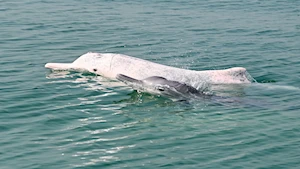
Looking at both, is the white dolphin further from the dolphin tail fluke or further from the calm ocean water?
the dolphin tail fluke

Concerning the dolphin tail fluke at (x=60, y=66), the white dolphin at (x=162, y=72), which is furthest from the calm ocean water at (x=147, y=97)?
the white dolphin at (x=162, y=72)

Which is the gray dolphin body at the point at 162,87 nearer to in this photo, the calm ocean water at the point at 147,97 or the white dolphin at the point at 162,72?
the calm ocean water at the point at 147,97

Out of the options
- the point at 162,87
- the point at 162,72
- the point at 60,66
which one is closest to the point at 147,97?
the point at 162,87

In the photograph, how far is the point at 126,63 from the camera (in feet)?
69.8

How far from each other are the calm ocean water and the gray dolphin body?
0.26 m

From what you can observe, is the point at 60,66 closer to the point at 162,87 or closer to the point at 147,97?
the point at 147,97

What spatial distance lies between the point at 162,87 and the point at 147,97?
1.68 feet

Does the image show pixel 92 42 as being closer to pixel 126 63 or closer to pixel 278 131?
pixel 126 63

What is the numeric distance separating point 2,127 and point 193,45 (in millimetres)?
12086

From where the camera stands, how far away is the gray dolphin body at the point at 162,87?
1873 centimetres

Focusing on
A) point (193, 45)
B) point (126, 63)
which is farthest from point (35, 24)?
point (126, 63)

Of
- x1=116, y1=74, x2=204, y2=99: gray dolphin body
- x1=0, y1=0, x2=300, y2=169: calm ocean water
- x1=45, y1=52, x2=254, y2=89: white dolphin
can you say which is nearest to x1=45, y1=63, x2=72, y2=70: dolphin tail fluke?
x1=0, y1=0, x2=300, y2=169: calm ocean water

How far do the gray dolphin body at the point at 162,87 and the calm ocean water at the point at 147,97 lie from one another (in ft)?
0.86

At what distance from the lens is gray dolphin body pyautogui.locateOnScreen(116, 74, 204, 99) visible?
18.7 m
